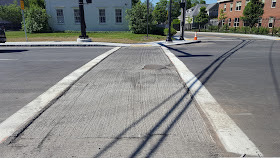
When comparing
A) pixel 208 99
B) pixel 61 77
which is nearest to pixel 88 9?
pixel 61 77

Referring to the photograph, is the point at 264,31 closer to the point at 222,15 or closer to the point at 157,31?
the point at 222,15

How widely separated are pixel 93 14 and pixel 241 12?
90.6 feet

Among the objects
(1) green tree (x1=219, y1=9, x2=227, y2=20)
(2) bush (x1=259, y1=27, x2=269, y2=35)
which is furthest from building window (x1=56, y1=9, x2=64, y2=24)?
(1) green tree (x1=219, y1=9, x2=227, y2=20)

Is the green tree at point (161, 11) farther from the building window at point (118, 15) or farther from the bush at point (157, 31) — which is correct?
the bush at point (157, 31)

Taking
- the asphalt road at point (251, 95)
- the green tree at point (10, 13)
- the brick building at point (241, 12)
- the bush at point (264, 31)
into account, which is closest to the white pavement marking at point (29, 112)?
the asphalt road at point (251, 95)

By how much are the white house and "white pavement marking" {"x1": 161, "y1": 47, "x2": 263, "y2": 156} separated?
2370 cm

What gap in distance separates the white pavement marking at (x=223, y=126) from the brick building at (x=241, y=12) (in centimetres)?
2872

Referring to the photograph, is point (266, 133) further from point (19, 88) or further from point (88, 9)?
point (88, 9)

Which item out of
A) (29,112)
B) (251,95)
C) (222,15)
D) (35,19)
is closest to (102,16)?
(35,19)

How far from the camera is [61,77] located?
19.9ft

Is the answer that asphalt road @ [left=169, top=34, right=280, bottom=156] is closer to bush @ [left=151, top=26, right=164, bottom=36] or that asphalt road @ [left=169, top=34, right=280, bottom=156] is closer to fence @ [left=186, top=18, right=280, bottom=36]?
bush @ [left=151, top=26, right=164, bottom=36]

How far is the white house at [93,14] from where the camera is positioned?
26.4m

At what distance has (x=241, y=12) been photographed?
118ft

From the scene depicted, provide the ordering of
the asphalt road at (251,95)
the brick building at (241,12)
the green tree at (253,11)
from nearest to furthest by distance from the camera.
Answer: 1. the asphalt road at (251,95)
2. the brick building at (241,12)
3. the green tree at (253,11)
